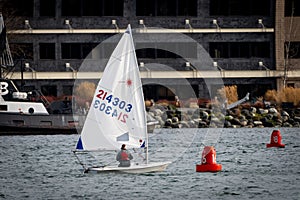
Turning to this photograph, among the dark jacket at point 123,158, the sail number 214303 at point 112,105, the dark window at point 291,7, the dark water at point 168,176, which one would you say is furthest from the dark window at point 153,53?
the dark jacket at point 123,158

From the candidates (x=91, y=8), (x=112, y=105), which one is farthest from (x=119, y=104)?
(x=91, y=8)

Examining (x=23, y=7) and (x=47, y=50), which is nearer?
(x=47, y=50)

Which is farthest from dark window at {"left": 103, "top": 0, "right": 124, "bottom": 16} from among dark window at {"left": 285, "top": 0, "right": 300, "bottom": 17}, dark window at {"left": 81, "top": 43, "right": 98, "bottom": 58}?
dark window at {"left": 285, "top": 0, "right": 300, "bottom": 17}

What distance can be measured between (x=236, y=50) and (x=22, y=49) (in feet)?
61.4

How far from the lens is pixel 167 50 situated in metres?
89.2

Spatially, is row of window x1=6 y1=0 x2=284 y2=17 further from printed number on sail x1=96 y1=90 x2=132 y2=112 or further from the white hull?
the white hull

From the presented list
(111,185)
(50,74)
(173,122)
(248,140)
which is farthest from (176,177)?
(50,74)

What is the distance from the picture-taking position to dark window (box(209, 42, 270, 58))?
89.6m

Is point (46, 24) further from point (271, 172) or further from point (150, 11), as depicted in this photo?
point (271, 172)

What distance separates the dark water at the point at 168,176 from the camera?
3425cm

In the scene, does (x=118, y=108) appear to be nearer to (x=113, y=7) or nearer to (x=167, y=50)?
(x=167, y=50)

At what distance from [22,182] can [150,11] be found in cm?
5327

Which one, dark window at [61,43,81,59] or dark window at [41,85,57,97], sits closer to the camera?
dark window at [41,85,57,97]

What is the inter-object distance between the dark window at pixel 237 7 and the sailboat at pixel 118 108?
52.2 meters
